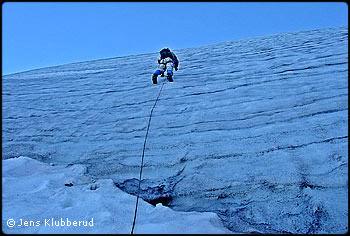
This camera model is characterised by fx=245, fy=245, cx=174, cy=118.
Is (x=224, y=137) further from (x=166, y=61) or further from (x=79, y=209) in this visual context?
(x=166, y=61)

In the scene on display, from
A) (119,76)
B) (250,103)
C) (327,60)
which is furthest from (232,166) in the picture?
(119,76)

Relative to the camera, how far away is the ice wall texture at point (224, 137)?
3.76 feet

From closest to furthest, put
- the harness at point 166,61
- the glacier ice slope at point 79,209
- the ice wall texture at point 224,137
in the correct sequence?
the glacier ice slope at point 79,209 → the ice wall texture at point 224,137 → the harness at point 166,61

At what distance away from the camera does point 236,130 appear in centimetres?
182

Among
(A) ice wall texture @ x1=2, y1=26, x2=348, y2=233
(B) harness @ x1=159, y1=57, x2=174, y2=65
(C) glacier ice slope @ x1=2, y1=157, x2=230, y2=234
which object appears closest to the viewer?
(C) glacier ice slope @ x1=2, y1=157, x2=230, y2=234

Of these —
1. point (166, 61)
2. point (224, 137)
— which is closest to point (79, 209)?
point (224, 137)

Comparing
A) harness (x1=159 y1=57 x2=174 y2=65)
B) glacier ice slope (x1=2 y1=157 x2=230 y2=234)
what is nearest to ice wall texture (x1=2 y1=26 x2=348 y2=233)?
glacier ice slope (x1=2 y1=157 x2=230 y2=234)

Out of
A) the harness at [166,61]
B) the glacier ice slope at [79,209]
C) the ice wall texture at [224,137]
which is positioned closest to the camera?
the glacier ice slope at [79,209]

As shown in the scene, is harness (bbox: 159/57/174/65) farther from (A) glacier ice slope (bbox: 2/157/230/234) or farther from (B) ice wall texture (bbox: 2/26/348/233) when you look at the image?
(A) glacier ice slope (bbox: 2/157/230/234)

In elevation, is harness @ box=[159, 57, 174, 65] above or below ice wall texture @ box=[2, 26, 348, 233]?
above

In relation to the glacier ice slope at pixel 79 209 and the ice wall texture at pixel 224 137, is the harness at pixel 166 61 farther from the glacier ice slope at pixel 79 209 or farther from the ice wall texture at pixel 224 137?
the glacier ice slope at pixel 79 209

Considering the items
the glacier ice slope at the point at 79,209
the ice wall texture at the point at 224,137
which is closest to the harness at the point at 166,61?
the ice wall texture at the point at 224,137

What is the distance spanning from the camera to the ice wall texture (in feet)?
3.76

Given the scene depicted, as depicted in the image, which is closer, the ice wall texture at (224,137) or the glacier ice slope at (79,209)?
the glacier ice slope at (79,209)
